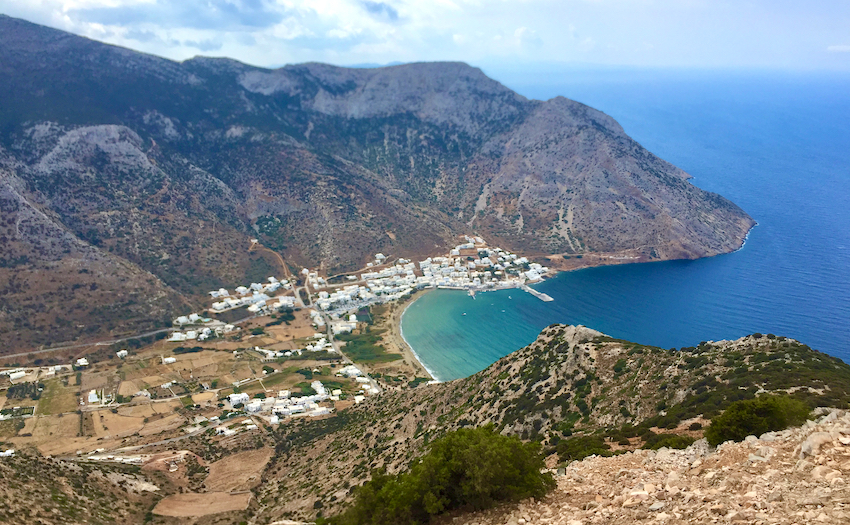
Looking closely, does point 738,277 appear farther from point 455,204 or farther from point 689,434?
point 689,434

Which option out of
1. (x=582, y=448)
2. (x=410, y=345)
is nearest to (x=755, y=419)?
(x=582, y=448)

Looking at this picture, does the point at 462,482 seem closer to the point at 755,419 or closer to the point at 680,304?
the point at 755,419

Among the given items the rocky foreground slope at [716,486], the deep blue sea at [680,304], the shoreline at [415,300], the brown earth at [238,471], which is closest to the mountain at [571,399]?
the brown earth at [238,471]

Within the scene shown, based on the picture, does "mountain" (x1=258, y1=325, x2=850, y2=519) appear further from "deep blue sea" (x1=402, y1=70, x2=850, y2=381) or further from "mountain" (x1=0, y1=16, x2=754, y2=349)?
"mountain" (x1=0, y1=16, x2=754, y2=349)

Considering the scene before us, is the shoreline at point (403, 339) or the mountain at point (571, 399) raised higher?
the mountain at point (571, 399)

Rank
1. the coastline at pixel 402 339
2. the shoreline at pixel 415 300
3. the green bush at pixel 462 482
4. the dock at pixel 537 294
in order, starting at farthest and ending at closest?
the dock at pixel 537 294, the shoreline at pixel 415 300, the coastline at pixel 402 339, the green bush at pixel 462 482

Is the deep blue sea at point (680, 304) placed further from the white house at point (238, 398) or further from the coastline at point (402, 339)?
the white house at point (238, 398)

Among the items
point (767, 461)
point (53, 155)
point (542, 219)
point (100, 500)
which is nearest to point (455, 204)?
point (542, 219)

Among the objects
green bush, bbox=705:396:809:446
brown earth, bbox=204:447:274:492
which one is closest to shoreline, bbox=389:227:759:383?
brown earth, bbox=204:447:274:492
